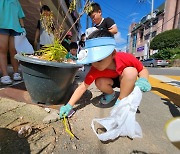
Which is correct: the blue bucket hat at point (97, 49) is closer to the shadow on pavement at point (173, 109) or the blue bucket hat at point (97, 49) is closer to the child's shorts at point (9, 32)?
the shadow on pavement at point (173, 109)

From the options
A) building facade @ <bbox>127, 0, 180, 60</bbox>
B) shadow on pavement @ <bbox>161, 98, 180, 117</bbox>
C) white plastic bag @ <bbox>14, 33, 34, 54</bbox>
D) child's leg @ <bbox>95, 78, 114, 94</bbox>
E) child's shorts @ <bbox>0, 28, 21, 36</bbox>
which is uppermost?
building facade @ <bbox>127, 0, 180, 60</bbox>

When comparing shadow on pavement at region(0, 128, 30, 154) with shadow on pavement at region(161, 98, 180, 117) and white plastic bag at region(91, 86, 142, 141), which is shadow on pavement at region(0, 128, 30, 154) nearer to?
white plastic bag at region(91, 86, 142, 141)

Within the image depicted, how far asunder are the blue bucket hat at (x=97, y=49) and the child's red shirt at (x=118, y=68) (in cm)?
29

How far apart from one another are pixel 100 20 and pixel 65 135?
1911 millimetres

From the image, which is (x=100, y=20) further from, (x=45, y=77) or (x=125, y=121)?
(x=125, y=121)

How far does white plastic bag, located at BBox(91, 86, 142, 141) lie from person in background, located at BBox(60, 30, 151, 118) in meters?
0.19

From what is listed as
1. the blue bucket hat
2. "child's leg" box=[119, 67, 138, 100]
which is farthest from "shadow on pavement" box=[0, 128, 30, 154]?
"child's leg" box=[119, 67, 138, 100]

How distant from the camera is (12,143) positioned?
136 centimetres

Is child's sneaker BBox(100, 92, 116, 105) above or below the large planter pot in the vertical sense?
below

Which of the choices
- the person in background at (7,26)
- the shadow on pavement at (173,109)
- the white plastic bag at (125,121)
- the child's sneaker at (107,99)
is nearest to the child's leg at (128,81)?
the white plastic bag at (125,121)

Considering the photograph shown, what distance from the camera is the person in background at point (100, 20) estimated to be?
2.83m

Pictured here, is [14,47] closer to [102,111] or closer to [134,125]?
[102,111]

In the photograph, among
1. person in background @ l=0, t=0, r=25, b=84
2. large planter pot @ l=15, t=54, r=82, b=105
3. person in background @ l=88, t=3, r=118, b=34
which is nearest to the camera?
large planter pot @ l=15, t=54, r=82, b=105

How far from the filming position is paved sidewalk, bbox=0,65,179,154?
4.53ft
